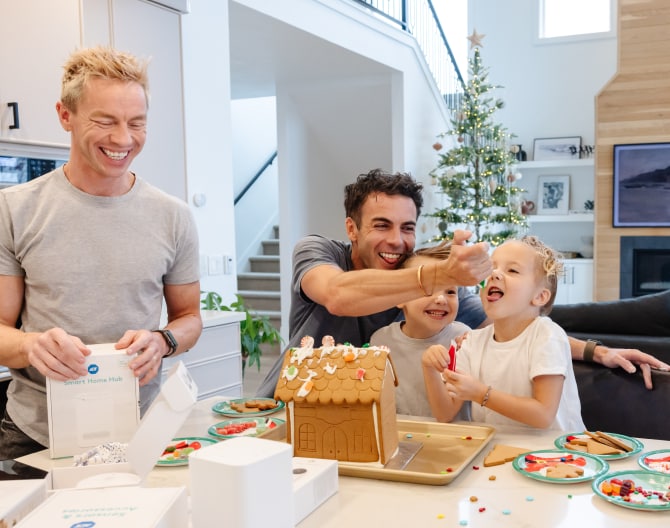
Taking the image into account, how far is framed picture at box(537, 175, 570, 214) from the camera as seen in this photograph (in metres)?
9.51

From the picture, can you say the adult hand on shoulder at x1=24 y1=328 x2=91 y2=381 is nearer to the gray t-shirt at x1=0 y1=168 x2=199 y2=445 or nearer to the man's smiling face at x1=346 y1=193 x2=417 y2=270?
the gray t-shirt at x1=0 y1=168 x2=199 y2=445

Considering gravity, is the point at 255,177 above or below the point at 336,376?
above

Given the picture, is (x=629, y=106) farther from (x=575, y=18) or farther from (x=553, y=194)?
(x=575, y=18)

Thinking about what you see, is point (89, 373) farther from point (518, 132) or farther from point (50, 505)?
point (518, 132)

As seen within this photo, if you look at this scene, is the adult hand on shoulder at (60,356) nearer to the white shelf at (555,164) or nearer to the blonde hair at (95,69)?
the blonde hair at (95,69)

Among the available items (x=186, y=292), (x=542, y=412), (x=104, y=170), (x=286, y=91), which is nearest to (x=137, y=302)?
(x=186, y=292)

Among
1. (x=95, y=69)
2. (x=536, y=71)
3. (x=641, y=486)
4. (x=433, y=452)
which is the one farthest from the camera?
(x=536, y=71)

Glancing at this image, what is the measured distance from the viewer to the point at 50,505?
880 mm

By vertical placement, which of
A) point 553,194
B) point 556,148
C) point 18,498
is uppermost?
point 556,148

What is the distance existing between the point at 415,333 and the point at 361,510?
0.87 meters

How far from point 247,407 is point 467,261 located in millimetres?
689

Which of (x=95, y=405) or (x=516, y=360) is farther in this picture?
(x=516, y=360)

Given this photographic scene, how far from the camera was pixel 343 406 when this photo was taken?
1.33 meters

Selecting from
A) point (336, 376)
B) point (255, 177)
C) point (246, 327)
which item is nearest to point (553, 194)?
point (255, 177)
